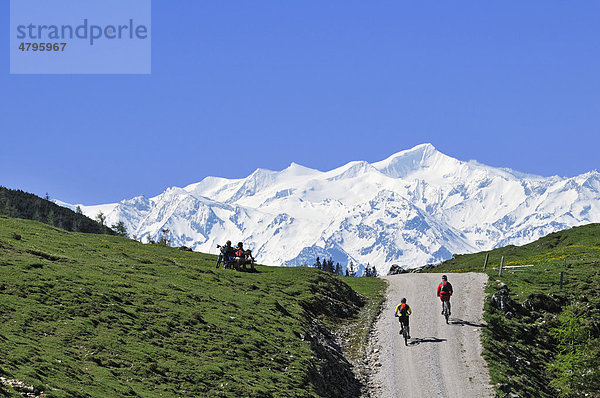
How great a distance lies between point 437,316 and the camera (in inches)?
1998

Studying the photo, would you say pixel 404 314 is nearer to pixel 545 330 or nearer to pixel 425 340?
pixel 425 340

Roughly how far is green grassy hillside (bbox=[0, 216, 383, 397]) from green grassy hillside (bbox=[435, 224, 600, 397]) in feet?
35.6

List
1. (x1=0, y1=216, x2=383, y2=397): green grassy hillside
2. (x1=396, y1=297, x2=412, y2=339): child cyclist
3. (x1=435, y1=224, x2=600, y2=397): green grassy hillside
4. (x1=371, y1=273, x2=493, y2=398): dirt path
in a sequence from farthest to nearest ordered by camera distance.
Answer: (x1=396, y1=297, x2=412, y2=339): child cyclist → (x1=435, y1=224, x2=600, y2=397): green grassy hillside → (x1=371, y1=273, x2=493, y2=398): dirt path → (x1=0, y1=216, x2=383, y2=397): green grassy hillside

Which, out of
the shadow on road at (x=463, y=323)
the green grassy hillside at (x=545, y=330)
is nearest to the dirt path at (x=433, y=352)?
the shadow on road at (x=463, y=323)

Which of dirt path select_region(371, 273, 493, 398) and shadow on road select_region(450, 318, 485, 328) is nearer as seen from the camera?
dirt path select_region(371, 273, 493, 398)

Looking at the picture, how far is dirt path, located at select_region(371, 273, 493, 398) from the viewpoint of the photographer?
1478 inches

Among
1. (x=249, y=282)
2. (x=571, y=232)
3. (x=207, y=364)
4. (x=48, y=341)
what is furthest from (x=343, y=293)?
(x=571, y=232)

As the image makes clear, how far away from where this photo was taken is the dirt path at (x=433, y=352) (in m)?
37.5

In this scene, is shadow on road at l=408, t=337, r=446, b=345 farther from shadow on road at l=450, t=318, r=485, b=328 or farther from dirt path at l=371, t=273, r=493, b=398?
shadow on road at l=450, t=318, r=485, b=328

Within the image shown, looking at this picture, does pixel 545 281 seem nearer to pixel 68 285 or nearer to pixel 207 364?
pixel 207 364

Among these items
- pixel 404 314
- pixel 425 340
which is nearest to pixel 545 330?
pixel 425 340

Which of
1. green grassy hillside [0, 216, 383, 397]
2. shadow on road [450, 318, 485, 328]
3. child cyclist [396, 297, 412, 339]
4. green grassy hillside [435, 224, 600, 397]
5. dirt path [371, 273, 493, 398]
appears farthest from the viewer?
shadow on road [450, 318, 485, 328]

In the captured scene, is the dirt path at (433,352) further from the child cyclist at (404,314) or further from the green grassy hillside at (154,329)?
the green grassy hillside at (154,329)

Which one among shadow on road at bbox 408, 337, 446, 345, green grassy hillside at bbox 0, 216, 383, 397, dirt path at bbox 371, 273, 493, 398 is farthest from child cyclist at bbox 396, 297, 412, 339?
green grassy hillside at bbox 0, 216, 383, 397
